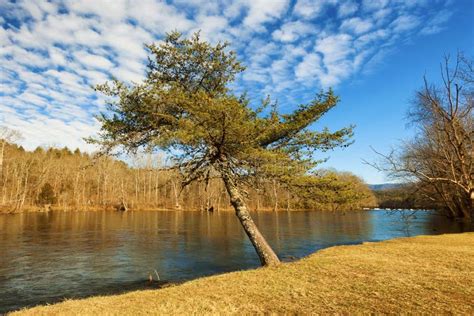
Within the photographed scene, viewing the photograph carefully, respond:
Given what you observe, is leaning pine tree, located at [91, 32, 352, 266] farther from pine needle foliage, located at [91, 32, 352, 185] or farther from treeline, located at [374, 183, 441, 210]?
treeline, located at [374, 183, 441, 210]

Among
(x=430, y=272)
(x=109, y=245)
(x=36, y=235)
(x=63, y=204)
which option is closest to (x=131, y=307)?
(x=430, y=272)

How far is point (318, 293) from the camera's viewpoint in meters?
8.18

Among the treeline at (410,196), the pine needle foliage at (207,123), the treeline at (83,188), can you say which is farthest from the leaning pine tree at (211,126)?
the treeline at (83,188)

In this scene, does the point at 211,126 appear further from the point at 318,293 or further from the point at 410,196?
the point at 410,196

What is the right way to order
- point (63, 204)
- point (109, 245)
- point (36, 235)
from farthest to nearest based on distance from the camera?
point (63, 204)
point (36, 235)
point (109, 245)

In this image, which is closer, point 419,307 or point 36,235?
point 419,307

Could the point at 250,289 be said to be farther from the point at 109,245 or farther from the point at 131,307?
the point at 109,245

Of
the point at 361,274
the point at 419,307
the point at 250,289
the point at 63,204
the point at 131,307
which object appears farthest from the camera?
the point at 63,204

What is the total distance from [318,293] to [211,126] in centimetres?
602

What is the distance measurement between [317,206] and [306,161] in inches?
76.4

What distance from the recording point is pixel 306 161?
40.7 feet

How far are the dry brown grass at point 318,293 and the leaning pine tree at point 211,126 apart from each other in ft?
10.3

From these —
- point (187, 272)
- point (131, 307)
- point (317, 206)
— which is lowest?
point (187, 272)

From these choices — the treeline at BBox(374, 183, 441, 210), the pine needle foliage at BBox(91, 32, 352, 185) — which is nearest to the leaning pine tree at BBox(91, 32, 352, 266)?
the pine needle foliage at BBox(91, 32, 352, 185)
